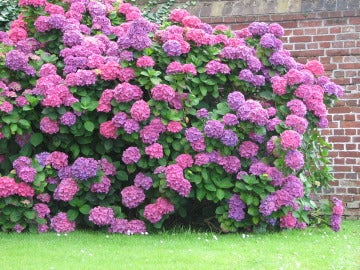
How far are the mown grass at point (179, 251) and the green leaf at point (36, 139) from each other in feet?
2.97

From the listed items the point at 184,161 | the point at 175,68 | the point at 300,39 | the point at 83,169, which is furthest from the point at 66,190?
the point at 300,39

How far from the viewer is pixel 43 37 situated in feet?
22.5

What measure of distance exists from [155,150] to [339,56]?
3.02 metres

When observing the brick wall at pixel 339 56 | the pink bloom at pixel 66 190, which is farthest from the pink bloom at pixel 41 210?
the brick wall at pixel 339 56

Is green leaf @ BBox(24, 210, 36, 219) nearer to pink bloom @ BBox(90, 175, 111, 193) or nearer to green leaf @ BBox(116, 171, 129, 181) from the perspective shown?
pink bloom @ BBox(90, 175, 111, 193)

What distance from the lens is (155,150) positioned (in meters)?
6.05

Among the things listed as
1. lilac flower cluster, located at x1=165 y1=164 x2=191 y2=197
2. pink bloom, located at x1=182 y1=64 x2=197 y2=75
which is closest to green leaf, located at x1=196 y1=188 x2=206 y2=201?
lilac flower cluster, located at x1=165 y1=164 x2=191 y2=197

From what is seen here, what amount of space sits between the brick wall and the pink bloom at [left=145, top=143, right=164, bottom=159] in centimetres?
267

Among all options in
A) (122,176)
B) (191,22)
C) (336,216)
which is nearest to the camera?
(122,176)

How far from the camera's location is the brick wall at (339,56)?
25.6ft

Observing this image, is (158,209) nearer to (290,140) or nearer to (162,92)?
(162,92)

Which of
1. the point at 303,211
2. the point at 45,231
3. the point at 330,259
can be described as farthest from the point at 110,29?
the point at 330,259

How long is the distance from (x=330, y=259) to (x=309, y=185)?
1691 mm

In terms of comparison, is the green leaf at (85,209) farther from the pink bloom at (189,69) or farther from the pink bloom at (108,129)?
the pink bloom at (189,69)
